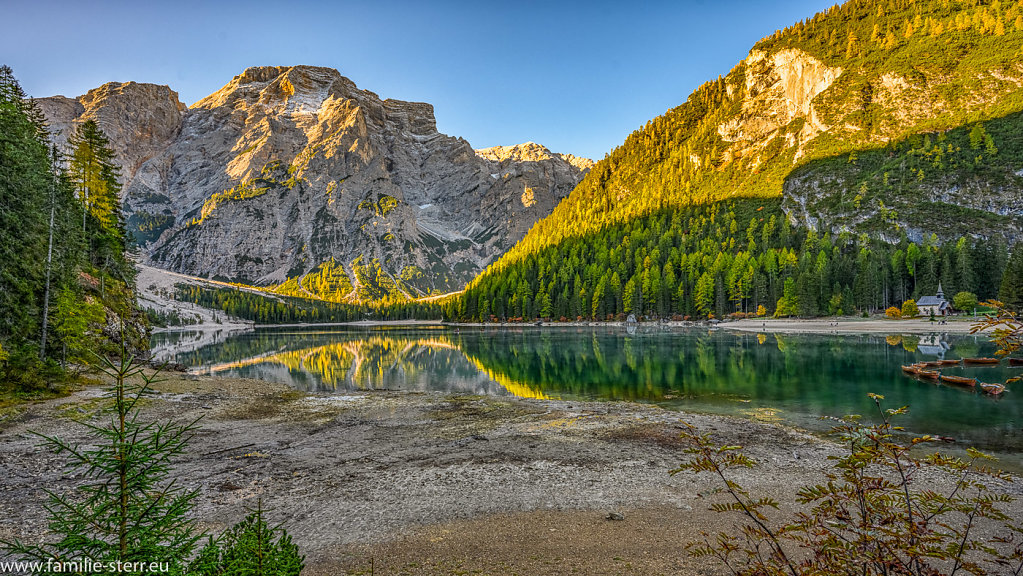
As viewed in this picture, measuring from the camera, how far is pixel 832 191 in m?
122

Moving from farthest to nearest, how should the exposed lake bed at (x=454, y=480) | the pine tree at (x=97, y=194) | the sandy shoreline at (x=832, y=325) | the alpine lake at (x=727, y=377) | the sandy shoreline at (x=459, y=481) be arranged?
the sandy shoreline at (x=832, y=325)
the pine tree at (x=97, y=194)
the alpine lake at (x=727, y=377)
the exposed lake bed at (x=454, y=480)
the sandy shoreline at (x=459, y=481)

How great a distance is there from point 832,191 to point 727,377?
118 metres

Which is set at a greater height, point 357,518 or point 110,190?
point 110,190

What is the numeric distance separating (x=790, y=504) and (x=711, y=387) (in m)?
20.0

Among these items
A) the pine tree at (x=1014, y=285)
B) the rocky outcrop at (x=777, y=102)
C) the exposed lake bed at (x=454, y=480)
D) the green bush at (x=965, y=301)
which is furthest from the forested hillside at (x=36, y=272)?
the rocky outcrop at (x=777, y=102)

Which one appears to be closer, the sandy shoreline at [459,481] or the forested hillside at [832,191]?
the sandy shoreline at [459,481]

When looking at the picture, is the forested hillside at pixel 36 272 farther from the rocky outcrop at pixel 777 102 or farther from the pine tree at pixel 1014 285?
the rocky outcrop at pixel 777 102

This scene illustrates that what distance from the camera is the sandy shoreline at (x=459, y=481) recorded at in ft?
28.7

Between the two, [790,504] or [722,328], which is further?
[722,328]

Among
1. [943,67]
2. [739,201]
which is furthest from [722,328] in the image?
[943,67]

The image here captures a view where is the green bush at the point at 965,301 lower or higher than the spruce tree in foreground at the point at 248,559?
higher

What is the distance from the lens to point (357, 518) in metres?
10.3

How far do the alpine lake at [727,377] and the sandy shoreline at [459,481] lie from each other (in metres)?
4.65

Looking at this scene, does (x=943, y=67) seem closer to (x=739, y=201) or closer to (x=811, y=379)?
(x=739, y=201)
